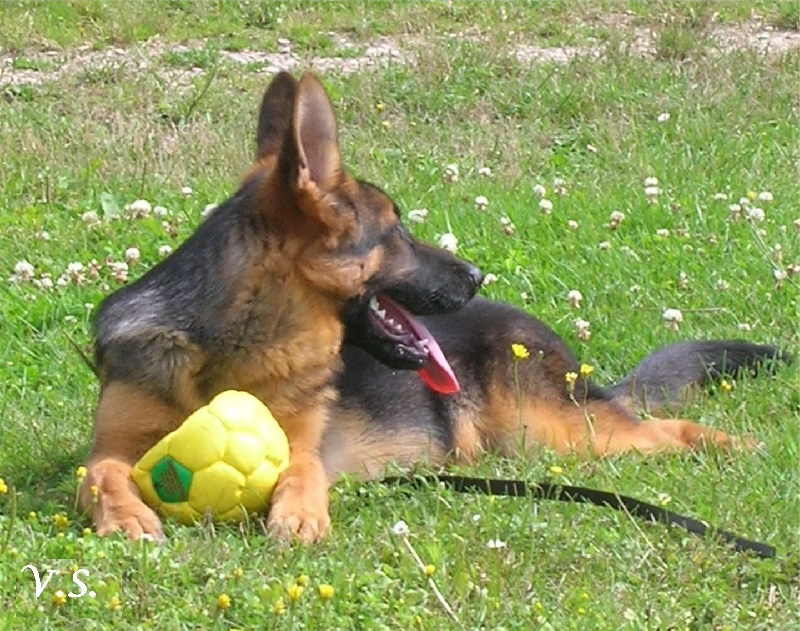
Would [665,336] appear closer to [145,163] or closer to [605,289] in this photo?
[605,289]

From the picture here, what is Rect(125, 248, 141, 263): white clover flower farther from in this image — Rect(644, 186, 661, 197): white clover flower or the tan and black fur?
Rect(644, 186, 661, 197): white clover flower

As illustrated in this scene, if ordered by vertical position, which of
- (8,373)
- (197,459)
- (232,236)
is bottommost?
(8,373)

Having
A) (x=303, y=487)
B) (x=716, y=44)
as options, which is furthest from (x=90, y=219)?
(x=716, y=44)

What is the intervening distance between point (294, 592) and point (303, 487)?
3.37 feet

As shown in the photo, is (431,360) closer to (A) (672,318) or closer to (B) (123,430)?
(B) (123,430)

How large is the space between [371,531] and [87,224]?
383 cm

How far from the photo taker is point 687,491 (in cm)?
475

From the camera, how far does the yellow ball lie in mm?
4344

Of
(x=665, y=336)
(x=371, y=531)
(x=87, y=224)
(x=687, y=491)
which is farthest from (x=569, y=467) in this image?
(x=87, y=224)

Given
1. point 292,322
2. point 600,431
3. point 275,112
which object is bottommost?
point 600,431

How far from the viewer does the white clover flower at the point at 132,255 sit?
23.1 feet

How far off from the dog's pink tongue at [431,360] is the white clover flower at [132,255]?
1.92 meters

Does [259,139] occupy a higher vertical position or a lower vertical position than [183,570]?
higher

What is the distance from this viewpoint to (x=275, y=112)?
18.6 feet
